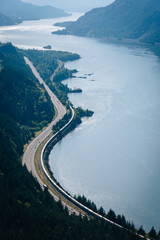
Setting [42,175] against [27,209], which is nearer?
[27,209]

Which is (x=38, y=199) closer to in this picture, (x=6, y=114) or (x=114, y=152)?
(x=114, y=152)

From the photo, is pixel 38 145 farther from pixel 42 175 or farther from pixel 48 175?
pixel 48 175

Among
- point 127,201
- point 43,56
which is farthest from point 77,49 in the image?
point 127,201

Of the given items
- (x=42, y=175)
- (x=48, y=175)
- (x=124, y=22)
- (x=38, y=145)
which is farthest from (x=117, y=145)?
(x=124, y=22)

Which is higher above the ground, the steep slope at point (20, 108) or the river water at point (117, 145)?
the steep slope at point (20, 108)

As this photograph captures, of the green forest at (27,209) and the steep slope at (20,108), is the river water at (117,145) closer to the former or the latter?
the green forest at (27,209)

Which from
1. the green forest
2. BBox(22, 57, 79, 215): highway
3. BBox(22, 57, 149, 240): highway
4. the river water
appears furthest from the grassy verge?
the river water

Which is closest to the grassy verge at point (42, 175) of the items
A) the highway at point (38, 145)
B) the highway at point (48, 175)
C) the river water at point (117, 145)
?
the highway at point (48, 175)
